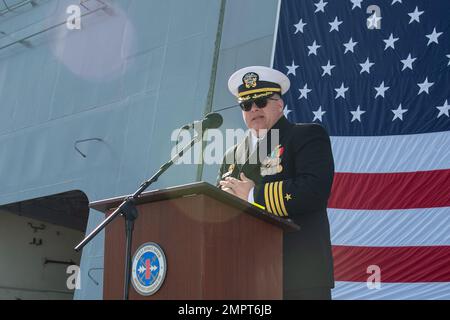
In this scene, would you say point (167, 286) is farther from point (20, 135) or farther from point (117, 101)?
point (20, 135)

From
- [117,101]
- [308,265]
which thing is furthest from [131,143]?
[308,265]

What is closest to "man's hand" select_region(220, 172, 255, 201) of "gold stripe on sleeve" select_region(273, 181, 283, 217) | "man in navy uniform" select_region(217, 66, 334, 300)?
"man in navy uniform" select_region(217, 66, 334, 300)

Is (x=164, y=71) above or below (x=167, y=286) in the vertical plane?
above

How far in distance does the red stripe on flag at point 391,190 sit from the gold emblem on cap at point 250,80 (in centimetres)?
213

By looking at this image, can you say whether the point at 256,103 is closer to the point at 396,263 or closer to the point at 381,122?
the point at 396,263

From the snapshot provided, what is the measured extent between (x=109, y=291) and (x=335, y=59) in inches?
134

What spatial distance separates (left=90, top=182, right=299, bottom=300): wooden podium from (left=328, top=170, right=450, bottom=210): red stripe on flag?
2.33 meters

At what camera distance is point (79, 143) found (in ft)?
19.8

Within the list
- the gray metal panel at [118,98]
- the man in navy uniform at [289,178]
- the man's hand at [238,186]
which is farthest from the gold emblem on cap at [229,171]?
the gray metal panel at [118,98]

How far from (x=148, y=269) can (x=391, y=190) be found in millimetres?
2828

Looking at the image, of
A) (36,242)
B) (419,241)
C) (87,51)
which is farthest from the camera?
(36,242)

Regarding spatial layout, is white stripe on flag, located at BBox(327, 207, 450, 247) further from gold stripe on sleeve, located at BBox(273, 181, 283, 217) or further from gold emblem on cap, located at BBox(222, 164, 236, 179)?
gold stripe on sleeve, located at BBox(273, 181, 283, 217)

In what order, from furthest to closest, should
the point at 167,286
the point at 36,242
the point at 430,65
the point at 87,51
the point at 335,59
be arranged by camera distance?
the point at 36,242 → the point at 87,51 → the point at 335,59 → the point at 430,65 → the point at 167,286
